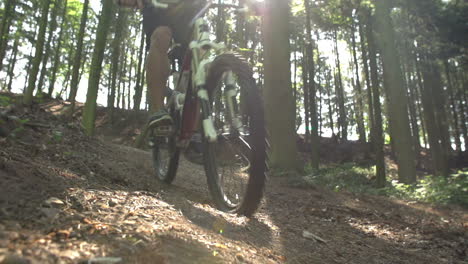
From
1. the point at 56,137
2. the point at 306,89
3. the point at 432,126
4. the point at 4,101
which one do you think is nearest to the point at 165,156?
the point at 56,137

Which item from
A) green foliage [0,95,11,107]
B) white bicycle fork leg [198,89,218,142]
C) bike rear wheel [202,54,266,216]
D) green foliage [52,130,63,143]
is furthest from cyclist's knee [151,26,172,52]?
green foliage [0,95,11,107]

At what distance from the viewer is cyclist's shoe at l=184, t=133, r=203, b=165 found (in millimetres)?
3102

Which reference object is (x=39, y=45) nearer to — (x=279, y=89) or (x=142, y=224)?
(x=279, y=89)

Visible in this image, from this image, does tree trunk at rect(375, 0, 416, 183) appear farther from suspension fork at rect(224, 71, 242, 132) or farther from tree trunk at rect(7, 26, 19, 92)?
tree trunk at rect(7, 26, 19, 92)

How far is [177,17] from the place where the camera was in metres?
3.47

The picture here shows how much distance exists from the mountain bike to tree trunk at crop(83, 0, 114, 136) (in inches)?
245

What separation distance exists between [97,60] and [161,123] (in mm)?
6296

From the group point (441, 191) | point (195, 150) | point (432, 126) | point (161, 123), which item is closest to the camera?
point (195, 150)

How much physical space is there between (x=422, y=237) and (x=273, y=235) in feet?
6.76

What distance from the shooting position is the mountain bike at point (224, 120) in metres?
2.39

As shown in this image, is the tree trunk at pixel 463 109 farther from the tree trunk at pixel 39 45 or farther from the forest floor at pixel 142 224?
the tree trunk at pixel 39 45

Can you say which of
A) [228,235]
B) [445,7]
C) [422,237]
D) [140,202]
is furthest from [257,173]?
[445,7]

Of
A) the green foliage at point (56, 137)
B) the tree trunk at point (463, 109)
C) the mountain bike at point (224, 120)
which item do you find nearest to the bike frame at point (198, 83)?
the mountain bike at point (224, 120)

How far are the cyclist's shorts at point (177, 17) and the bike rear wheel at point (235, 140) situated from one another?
38.1 inches
